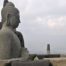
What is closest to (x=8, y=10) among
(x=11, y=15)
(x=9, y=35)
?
(x=11, y=15)

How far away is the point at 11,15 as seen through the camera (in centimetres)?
815

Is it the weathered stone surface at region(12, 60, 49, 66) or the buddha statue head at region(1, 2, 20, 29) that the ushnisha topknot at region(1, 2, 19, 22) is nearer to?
the buddha statue head at region(1, 2, 20, 29)

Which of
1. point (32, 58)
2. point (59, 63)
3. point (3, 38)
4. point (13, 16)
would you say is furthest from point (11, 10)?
point (59, 63)

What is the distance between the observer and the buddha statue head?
810 centimetres

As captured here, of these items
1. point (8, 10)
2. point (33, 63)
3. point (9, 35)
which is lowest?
point (33, 63)

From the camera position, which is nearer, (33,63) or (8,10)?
(33,63)

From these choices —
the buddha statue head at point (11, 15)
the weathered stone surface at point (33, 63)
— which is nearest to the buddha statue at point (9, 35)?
the buddha statue head at point (11, 15)

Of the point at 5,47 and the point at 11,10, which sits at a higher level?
the point at 11,10

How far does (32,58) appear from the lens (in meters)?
6.73

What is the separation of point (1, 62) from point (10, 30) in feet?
5.93

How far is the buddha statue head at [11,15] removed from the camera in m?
8.10

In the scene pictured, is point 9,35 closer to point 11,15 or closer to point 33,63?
point 11,15

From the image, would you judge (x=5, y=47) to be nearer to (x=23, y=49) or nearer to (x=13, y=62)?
(x=23, y=49)

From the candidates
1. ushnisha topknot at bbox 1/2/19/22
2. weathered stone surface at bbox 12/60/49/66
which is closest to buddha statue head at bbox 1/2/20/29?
ushnisha topknot at bbox 1/2/19/22
